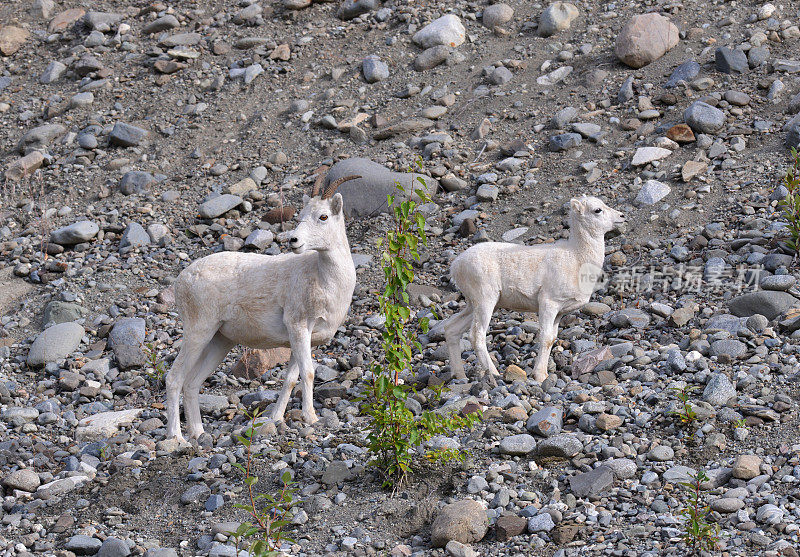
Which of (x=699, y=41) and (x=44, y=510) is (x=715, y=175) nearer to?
(x=699, y=41)

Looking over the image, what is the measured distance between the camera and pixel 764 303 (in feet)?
36.4

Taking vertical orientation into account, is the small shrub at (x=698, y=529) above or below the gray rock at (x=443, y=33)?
above

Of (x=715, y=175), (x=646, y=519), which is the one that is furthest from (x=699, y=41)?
(x=646, y=519)

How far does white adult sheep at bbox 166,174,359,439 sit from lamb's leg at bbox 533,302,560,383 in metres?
2.19

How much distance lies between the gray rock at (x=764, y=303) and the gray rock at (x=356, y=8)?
Result: 11.2m

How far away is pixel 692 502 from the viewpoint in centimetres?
692

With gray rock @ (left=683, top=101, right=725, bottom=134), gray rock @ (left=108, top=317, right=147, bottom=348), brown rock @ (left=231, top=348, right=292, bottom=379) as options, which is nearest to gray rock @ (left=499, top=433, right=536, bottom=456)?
brown rock @ (left=231, top=348, right=292, bottom=379)

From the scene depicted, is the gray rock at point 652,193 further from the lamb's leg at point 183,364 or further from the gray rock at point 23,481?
the gray rock at point 23,481

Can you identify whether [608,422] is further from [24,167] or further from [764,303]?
[24,167]

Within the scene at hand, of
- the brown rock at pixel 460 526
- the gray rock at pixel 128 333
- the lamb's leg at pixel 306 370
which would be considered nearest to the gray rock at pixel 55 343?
the gray rock at pixel 128 333

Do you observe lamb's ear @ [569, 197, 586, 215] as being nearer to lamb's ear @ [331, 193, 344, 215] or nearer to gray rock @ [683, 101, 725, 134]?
lamb's ear @ [331, 193, 344, 215]

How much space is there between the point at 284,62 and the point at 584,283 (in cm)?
1033

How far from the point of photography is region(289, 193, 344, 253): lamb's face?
9.83m

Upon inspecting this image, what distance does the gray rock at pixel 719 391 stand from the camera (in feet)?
29.5
